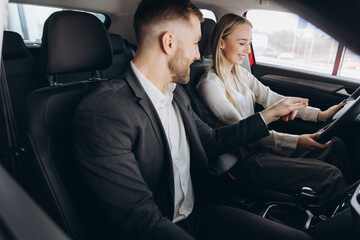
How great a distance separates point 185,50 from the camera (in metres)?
1.03

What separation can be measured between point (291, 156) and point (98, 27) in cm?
121

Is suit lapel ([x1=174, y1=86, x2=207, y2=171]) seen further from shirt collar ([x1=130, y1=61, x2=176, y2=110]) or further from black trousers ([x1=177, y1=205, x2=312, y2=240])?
black trousers ([x1=177, y1=205, x2=312, y2=240])

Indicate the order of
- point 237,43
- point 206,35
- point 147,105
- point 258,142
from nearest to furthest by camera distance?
point 147,105 < point 258,142 < point 237,43 < point 206,35

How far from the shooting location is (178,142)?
1.12m

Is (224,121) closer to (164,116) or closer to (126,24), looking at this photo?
(164,116)

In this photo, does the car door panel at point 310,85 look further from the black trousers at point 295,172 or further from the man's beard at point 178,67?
the man's beard at point 178,67

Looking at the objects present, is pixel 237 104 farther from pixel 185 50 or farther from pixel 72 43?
pixel 72 43

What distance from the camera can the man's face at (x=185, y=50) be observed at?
102 cm

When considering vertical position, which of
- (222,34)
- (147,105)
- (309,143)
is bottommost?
(309,143)

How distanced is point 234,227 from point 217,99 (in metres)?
0.77

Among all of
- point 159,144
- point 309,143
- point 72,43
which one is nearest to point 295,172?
point 309,143

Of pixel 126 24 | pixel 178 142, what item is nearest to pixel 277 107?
pixel 178 142

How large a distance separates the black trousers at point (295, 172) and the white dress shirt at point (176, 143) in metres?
0.31

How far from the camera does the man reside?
0.79 m
